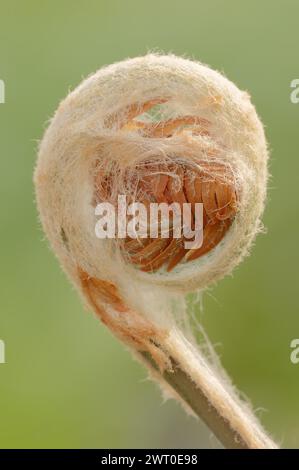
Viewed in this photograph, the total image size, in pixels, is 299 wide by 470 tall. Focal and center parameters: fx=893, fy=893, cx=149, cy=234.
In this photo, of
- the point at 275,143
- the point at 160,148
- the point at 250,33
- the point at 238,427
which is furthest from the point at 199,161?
the point at 250,33

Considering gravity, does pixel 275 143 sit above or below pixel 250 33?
below

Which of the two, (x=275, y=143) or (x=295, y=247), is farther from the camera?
(x=275, y=143)

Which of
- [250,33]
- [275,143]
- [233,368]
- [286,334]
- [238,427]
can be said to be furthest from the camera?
[250,33]

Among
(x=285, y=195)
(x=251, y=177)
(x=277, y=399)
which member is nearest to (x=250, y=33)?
(x=285, y=195)

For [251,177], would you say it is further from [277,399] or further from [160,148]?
[277,399]

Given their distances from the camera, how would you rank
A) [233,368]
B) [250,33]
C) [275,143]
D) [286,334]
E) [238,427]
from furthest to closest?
[250,33] → [275,143] → [286,334] → [233,368] → [238,427]

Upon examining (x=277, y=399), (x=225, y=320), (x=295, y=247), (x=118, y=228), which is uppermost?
(x=295, y=247)
